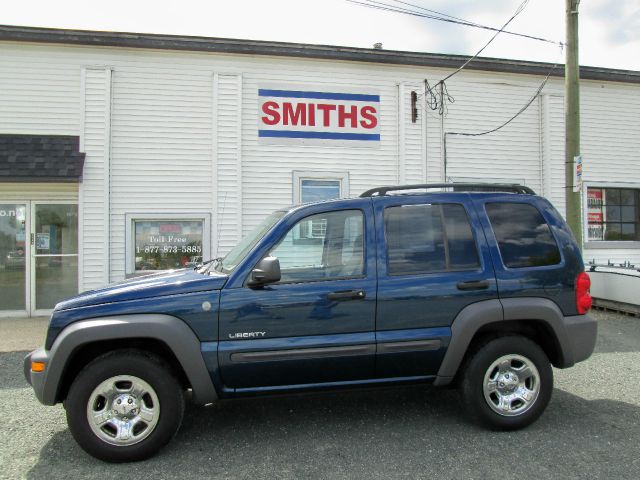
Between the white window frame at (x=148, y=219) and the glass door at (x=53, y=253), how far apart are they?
1014mm

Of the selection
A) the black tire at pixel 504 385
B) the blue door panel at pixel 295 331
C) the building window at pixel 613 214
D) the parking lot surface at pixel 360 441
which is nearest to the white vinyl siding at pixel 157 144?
the parking lot surface at pixel 360 441

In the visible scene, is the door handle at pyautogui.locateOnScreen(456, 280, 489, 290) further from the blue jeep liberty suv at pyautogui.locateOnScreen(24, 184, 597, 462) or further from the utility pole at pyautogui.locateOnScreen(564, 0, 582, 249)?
the utility pole at pyautogui.locateOnScreen(564, 0, 582, 249)

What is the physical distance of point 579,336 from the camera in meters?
3.87

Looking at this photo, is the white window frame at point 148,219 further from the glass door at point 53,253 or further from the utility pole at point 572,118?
the utility pole at point 572,118

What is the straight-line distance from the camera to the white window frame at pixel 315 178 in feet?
30.7

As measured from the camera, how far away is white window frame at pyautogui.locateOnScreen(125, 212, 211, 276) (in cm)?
875

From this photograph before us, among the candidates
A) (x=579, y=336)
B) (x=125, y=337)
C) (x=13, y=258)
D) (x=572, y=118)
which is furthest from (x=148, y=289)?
(x=572, y=118)

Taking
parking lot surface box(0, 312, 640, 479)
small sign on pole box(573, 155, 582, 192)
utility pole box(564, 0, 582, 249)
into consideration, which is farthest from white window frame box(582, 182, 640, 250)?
parking lot surface box(0, 312, 640, 479)

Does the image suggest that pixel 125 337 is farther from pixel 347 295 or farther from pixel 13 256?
pixel 13 256

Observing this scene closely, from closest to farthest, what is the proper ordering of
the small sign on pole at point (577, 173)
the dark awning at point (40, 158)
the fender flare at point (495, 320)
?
1. the fender flare at point (495, 320)
2. the small sign on pole at point (577, 173)
3. the dark awning at point (40, 158)

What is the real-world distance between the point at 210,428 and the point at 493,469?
2.20 m

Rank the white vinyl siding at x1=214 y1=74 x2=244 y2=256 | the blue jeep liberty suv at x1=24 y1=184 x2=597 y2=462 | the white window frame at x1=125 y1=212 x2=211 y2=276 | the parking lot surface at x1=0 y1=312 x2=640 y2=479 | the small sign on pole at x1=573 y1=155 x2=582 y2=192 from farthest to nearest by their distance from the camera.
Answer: the white vinyl siding at x1=214 y1=74 x2=244 y2=256 → the white window frame at x1=125 y1=212 x2=211 y2=276 → the small sign on pole at x1=573 y1=155 x2=582 y2=192 → the blue jeep liberty suv at x1=24 y1=184 x2=597 y2=462 → the parking lot surface at x1=0 y1=312 x2=640 y2=479

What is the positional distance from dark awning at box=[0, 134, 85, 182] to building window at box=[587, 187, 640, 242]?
1053cm

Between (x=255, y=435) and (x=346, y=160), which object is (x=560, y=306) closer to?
(x=255, y=435)
